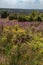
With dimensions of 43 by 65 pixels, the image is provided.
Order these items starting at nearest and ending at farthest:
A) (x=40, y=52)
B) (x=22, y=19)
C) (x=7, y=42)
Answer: (x=40, y=52)
(x=7, y=42)
(x=22, y=19)

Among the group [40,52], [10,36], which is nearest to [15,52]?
[40,52]

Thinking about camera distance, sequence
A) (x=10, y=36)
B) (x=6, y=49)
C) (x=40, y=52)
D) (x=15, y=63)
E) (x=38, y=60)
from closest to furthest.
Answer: (x=15, y=63), (x=38, y=60), (x=40, y=52), (x=6, y=49), (x=10, y=36)

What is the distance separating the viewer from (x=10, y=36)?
1262cm

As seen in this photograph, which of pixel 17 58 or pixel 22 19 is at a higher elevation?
pixel 17 58

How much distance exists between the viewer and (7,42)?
11.8m

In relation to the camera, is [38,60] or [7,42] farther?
[7,42]

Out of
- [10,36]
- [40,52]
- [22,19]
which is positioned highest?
[40,52]

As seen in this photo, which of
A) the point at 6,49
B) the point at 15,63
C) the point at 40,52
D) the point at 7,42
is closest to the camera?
the point at 15,63

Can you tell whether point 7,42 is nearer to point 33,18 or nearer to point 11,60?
point 11,60

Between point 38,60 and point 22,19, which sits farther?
point 22,19

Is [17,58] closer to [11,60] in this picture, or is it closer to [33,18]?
[11,60]

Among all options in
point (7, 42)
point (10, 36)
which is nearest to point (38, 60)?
point (7, 42)

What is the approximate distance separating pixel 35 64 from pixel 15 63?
58 cm

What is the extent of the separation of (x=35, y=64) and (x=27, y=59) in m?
0.36
